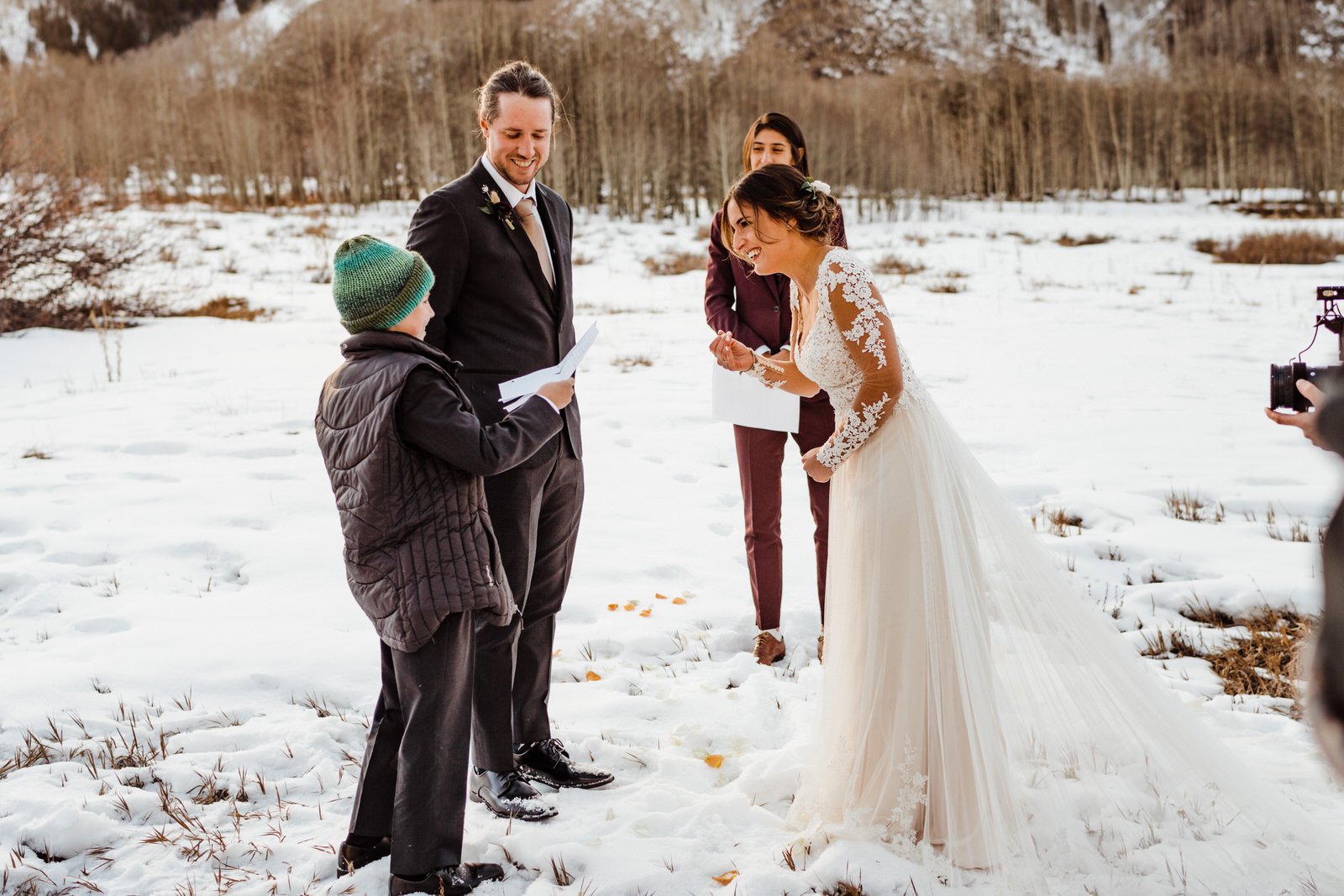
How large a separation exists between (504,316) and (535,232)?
1.23ft

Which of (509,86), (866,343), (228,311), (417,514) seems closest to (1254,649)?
(866,343)

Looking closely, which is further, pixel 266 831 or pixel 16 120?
pixel 16 120

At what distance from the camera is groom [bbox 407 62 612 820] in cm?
317

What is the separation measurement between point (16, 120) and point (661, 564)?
1471 centimetres

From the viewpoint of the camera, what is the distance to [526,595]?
3.37 m

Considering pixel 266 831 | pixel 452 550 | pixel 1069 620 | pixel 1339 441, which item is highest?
pixel 1339 441

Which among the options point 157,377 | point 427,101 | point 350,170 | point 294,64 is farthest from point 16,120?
point 294,64

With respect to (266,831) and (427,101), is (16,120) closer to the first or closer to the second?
(266,831)

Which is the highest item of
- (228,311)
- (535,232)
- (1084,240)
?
(1084,240)

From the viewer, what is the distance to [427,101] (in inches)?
1747

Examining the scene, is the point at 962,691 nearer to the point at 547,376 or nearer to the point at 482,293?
the point at 547,376

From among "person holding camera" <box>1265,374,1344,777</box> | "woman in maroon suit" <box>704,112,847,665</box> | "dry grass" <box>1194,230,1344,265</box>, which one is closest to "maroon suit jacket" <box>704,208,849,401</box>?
"woman in maroon suit" <box>704,112,847,665</box>

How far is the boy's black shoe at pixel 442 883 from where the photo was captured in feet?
8.93

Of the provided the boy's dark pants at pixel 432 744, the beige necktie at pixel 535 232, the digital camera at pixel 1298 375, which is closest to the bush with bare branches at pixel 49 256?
the beige necktie at pixel 535 232
